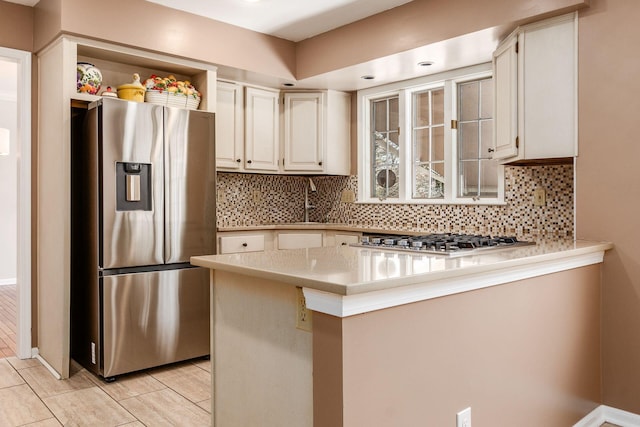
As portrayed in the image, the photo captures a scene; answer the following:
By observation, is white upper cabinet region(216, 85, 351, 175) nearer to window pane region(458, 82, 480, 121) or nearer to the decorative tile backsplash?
the decorative tile backsplash

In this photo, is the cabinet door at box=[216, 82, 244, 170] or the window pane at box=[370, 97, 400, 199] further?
the window pane at box=[370, 97, 400, 199]

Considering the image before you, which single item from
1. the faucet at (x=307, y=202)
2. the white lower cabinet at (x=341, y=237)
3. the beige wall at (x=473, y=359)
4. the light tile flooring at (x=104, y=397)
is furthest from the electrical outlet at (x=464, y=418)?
the faucet at (x=307, y=202)

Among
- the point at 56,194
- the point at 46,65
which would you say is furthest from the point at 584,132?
the point at 46,65

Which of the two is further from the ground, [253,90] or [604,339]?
[253,90]

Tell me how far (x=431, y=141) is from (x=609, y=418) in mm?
2403

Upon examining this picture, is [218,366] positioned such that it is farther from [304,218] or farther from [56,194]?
[304,218]

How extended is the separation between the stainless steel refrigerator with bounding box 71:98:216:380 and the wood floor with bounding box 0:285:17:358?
0.66 m

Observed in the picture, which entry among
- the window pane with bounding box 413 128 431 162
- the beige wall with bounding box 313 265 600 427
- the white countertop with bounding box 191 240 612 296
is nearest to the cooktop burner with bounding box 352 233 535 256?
the white countertop with bounding box 191 240 612 296

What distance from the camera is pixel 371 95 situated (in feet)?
15.1

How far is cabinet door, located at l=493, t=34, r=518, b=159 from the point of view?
2.88 meters

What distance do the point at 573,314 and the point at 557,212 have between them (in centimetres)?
107

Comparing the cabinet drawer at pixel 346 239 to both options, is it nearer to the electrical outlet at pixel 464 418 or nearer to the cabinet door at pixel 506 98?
the cabinet door at pixel 506 98

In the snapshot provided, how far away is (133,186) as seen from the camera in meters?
3.16

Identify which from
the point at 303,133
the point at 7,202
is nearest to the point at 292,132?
the point at 303,133
